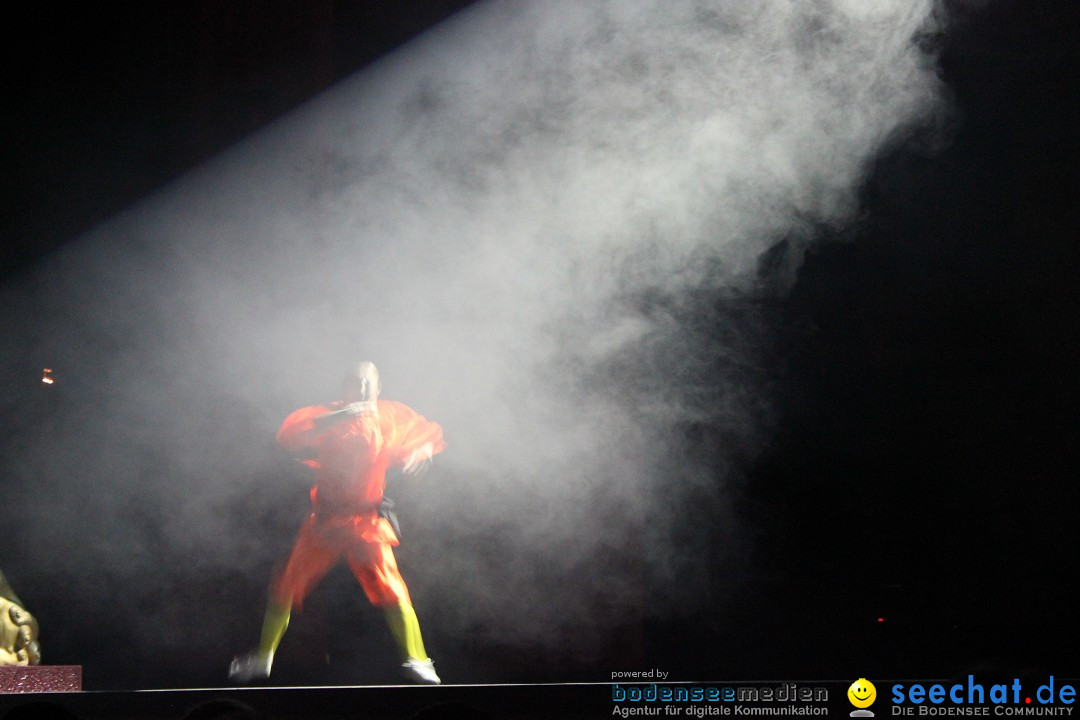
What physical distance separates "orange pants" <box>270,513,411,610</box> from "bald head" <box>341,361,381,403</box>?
0.41 m

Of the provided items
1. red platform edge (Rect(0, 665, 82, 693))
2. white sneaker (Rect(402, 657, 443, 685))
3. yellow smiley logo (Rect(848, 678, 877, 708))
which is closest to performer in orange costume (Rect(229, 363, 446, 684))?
Result: white sneaker (Rect(402, 657, 443, 685))

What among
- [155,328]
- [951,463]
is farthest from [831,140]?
[155,328]

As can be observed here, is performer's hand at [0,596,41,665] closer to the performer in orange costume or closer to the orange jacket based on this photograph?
Result: the performer in orange costume

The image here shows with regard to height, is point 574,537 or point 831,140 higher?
point 831,140

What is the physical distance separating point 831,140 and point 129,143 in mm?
2564

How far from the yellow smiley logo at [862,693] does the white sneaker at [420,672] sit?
1.31 meters

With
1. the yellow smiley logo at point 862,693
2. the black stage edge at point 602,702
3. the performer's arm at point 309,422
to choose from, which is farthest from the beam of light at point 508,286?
the yellow smiley logo at point 862,693

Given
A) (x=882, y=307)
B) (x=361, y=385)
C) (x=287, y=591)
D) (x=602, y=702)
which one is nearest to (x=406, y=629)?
(x=287, y=591)

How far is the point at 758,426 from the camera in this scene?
3.00m

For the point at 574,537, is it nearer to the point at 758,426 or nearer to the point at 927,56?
the point at 758,426

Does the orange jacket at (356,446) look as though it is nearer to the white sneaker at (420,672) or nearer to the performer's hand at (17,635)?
the white sneaker at (420,672)

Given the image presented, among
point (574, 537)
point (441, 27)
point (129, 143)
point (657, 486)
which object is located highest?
point (441, 27)

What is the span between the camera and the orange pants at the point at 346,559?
2.78m

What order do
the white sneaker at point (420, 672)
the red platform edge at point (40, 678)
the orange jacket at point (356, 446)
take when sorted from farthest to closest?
the orange jacket at point (356, 446) → the white sneaker at point (420, 672) → the red platform edge at point (40, 678)
